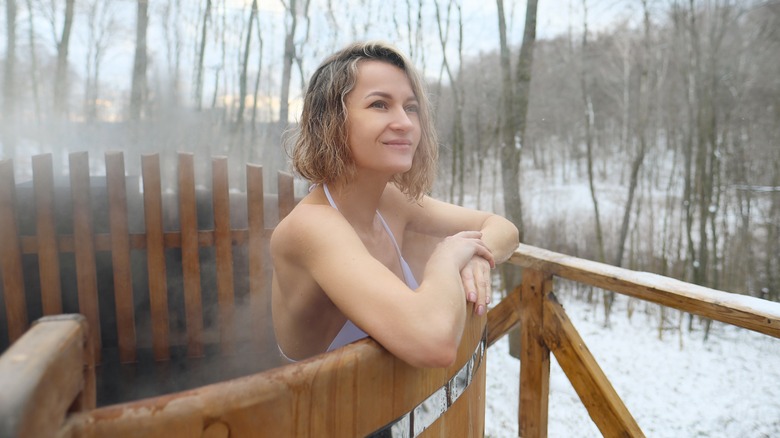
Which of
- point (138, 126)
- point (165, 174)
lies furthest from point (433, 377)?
point (138, 126)

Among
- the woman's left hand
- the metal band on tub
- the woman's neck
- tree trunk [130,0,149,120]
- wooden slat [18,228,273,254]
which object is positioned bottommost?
the metal band on tub

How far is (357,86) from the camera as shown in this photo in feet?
3.51

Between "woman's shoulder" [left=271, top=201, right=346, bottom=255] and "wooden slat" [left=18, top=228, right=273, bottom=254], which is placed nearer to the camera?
"woman's shoulder" [left=271, top=201, right=346, bottom=255]

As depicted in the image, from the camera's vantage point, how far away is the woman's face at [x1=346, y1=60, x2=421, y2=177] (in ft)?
3.46

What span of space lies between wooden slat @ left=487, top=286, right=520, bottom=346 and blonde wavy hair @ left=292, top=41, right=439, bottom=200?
4.02 feet

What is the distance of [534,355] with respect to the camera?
2.05 meters

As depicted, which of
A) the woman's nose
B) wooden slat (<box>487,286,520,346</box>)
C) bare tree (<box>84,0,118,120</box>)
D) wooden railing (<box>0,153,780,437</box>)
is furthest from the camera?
bare tree (<box>84,0,118,120</box>)

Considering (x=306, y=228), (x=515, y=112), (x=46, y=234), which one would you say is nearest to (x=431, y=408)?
(x=306, y=228)

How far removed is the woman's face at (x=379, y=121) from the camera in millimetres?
1055

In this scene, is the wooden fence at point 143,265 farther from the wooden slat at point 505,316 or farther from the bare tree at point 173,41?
the bare tree at point 173,41

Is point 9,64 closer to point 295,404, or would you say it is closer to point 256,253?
point 256,253

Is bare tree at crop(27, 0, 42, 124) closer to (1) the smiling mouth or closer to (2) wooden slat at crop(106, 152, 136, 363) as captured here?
(2) wooden slat at crop(106, 152, 136, 363)

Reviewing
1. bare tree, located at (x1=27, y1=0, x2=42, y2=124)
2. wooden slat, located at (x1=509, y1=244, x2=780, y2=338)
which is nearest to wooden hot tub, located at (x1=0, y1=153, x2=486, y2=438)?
wooden slat, located at (x1=509, y1=244, x2=780, y2=338)

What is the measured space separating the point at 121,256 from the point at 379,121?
1361 millimetres
